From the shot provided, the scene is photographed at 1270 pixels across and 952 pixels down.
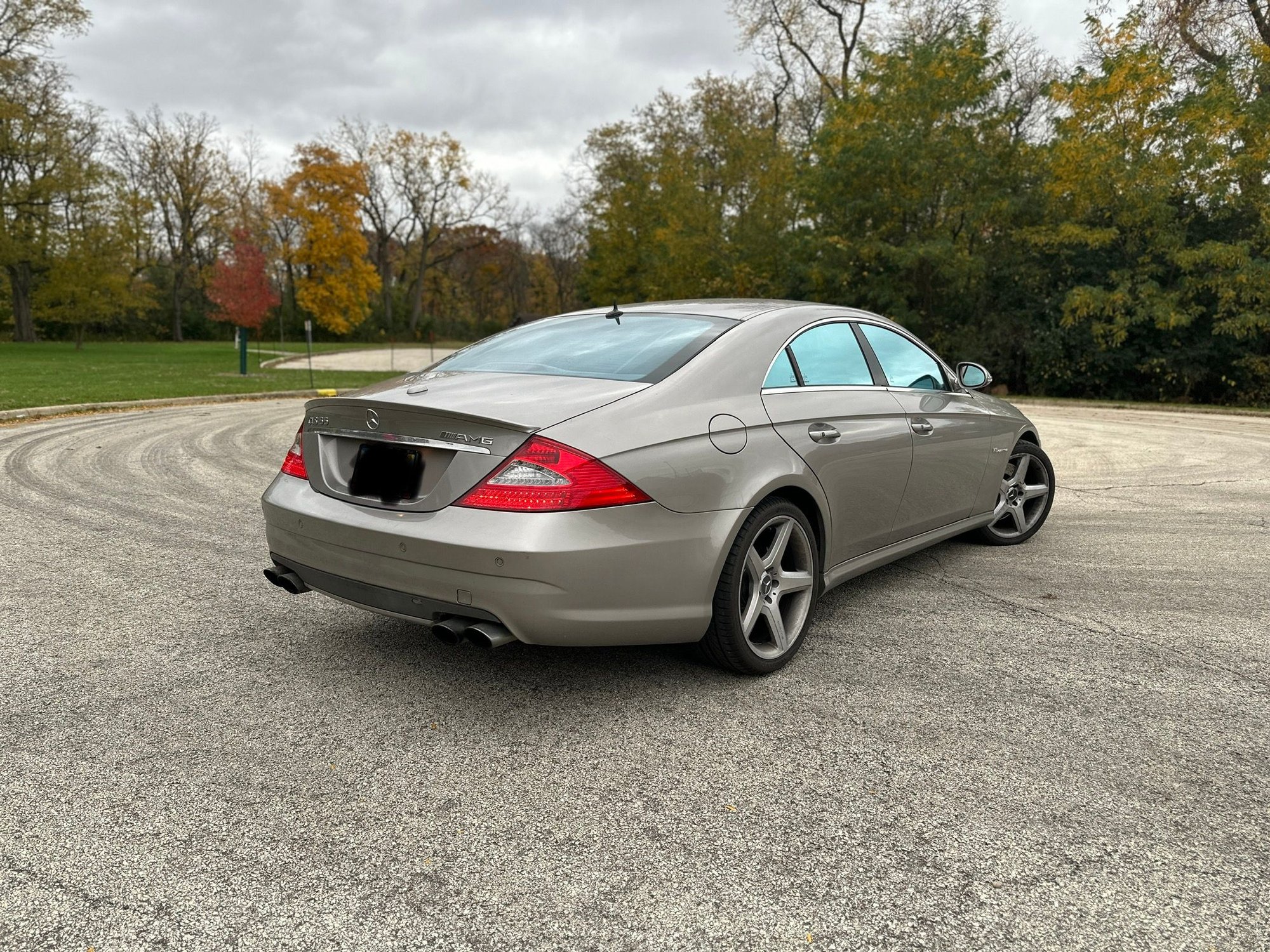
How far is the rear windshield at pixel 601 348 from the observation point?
3.58m

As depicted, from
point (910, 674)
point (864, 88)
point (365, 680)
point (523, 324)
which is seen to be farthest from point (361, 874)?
point (864, 88)

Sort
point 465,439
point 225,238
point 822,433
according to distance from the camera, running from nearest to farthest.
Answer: point 465,439 → point 822,433 → point 225,238

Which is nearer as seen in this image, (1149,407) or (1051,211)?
(1149,407)

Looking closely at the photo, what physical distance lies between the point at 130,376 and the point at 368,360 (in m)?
18.1

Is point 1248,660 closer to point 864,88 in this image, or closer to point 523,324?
point 523,324

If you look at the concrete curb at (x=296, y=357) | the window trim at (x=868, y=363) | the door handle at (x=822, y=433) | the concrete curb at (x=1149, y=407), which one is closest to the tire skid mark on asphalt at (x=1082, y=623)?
the window trim at (x=868, y=363)

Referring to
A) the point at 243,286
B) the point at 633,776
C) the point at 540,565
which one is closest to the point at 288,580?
the point at 540,565

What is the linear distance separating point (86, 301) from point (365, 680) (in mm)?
39504

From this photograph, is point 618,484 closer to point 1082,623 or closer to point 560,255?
point 1082,623

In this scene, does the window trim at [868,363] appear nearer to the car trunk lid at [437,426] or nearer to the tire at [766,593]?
the tire at [766,593]

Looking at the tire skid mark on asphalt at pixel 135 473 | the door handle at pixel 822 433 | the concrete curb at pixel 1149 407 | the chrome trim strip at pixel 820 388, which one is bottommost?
the tire skid mark on asphalt at pixel 135 473

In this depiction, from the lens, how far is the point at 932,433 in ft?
15.4

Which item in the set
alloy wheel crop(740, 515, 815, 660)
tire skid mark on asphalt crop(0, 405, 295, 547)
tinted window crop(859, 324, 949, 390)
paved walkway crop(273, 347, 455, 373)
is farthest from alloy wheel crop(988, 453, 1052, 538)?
paved walkway crop(273, 347, 455, 373)

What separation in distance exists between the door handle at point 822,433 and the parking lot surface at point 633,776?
0.92 metres
